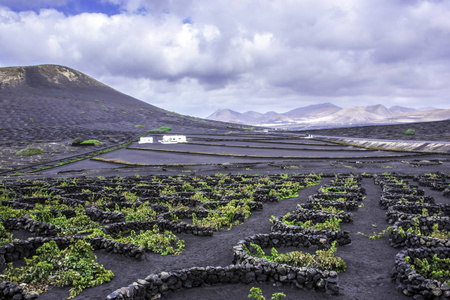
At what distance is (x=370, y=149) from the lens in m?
75.2

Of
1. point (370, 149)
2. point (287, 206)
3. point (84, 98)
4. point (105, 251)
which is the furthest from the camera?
point (84, 98)

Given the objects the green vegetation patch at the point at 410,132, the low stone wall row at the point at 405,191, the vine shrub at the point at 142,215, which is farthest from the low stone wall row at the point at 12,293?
the green vegetation patch at the point at 410,132

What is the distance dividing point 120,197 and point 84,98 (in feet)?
588

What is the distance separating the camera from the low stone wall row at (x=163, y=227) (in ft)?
51.8

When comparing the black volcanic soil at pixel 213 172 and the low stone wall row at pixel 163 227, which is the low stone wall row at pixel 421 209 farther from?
the low stone wall row at pixel 163 227

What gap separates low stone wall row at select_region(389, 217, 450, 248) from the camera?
40.6 ft

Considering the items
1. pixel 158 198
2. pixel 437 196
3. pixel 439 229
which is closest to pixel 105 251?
pixel 158 198

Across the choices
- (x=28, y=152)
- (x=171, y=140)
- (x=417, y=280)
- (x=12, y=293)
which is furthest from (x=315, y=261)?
(x=171, y=140)

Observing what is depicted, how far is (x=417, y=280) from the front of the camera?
9406 mm

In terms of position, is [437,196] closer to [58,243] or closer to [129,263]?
[129,263]

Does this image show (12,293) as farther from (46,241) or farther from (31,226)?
(31,226)

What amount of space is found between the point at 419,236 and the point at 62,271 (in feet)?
47.0

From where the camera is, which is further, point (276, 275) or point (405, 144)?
point (405, 144)

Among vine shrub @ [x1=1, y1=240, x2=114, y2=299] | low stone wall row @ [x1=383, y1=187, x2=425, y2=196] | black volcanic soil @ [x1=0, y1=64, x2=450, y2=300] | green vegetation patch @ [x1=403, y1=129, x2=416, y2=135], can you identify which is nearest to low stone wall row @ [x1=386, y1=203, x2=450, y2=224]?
black volcanic soil @ [x1=0, y1=64, x2=450, y2=300]
